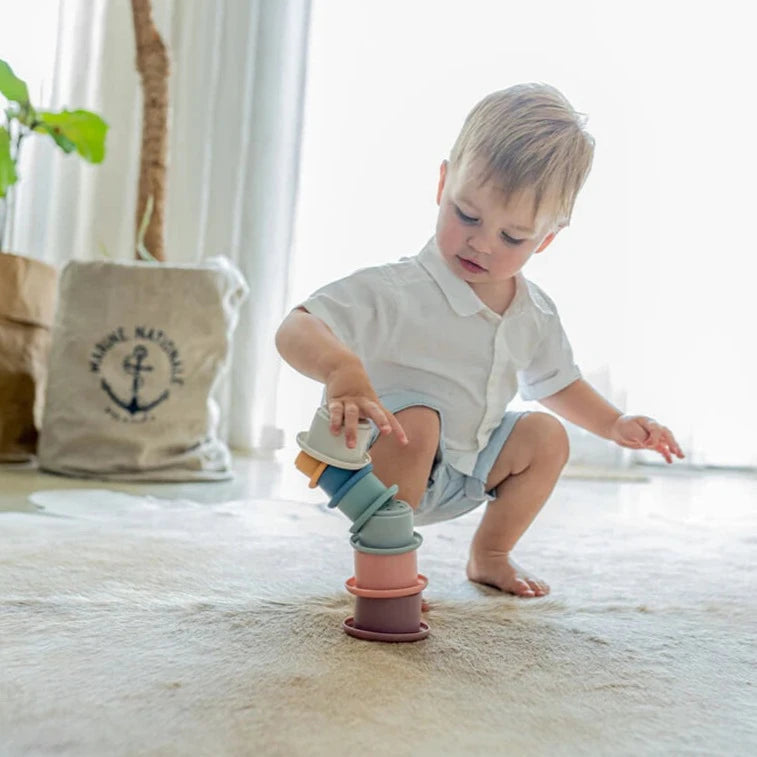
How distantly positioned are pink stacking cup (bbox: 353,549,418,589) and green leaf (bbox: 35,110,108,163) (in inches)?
59.3

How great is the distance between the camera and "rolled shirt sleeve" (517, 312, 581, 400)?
1082 mm

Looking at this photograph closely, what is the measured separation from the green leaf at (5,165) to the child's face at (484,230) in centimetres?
123

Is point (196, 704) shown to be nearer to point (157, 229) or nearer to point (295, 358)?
point (295, 358)

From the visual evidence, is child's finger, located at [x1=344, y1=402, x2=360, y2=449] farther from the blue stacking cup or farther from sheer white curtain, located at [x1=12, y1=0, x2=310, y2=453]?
sheer white curtain, located at [x1=12, y1=0, x2=310, y2=453]

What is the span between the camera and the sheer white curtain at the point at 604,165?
8.50ft

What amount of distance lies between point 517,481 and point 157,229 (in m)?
1.34

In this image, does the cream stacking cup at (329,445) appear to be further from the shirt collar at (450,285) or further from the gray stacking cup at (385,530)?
the shirt collar at (450,285)

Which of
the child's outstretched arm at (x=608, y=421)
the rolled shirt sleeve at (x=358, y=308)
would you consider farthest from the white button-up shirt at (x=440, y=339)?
the child's outstretched arm at (x=608, y=421)

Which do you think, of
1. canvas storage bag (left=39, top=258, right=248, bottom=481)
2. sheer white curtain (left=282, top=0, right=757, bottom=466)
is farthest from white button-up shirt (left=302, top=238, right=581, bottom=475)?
sheer white curtain (left=282, top=0, right=757, bottom=466)

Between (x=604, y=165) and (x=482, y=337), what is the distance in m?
1.75

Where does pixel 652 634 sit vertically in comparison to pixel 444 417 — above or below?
below

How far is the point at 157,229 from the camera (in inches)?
84.5

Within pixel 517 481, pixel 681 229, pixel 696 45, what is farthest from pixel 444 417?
pixel 696 45

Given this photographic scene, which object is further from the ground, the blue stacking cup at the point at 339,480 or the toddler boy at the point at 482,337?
the toddler boy at the point at 482,337
